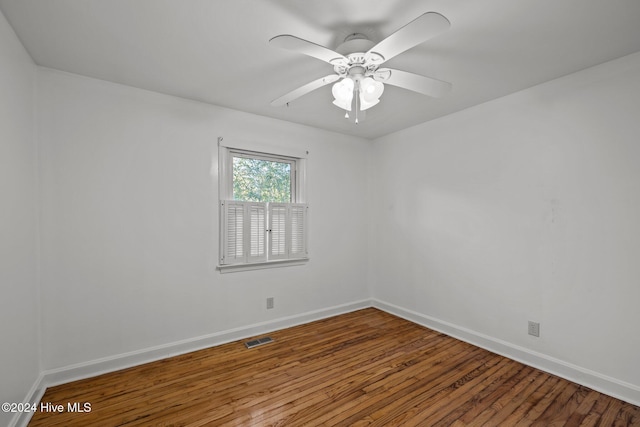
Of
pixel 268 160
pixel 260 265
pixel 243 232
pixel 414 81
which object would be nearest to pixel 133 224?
pixel 243 232

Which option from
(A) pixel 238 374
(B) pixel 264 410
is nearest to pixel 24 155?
(A) pixel 238 374

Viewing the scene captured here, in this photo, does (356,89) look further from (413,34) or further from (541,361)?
(541,361)

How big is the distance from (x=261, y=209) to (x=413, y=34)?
7.45ft

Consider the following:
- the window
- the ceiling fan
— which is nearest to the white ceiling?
the ceiling fan

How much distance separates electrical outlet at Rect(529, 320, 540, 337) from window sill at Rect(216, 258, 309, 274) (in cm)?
227

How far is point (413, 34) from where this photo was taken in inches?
53.4

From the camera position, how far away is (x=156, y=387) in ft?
7.11

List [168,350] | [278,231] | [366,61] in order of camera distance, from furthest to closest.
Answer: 1. [278,231]
2. [168,350]
3. [366,61]

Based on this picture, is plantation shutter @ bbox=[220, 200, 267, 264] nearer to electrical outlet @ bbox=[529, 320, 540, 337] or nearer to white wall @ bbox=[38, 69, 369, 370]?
white wall @ bbox=[38, 69, 369, 370]

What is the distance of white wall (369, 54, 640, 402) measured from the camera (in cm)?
208

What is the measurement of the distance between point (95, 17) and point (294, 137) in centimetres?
206

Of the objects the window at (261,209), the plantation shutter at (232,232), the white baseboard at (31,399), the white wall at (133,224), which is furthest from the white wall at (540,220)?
the white baseboard at (31,399)

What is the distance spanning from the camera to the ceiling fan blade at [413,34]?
1.24 meters

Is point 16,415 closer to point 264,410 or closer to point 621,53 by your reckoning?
point 264,410
